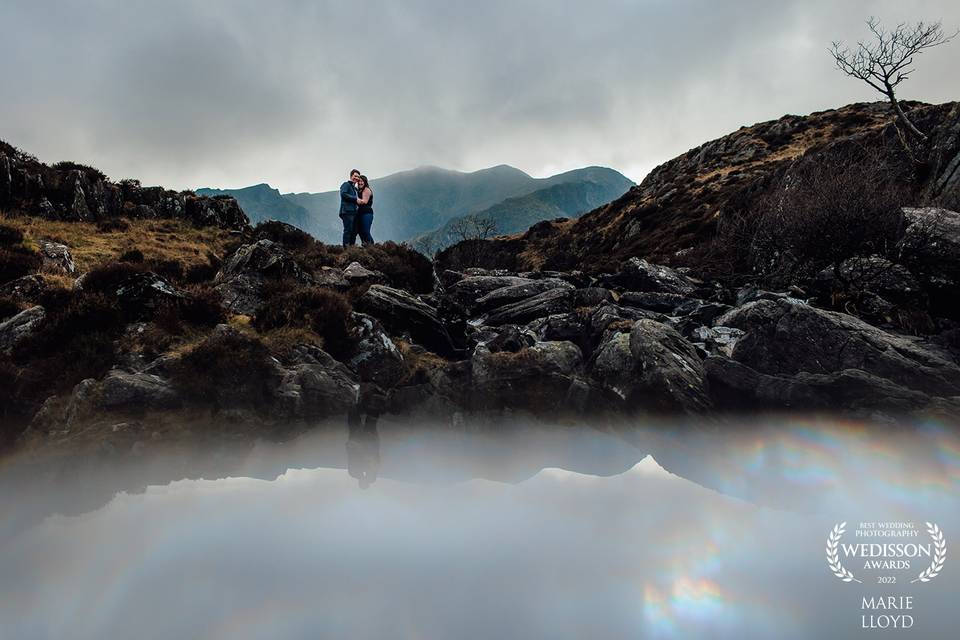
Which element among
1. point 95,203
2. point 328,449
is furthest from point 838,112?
point 95,203

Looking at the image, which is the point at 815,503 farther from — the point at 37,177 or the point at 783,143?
the point at 783,143

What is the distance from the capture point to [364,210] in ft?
73.5

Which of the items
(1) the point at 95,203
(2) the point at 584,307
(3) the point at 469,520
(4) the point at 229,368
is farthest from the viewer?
(1) the point at 95,203

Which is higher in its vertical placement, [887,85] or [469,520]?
[887,85]

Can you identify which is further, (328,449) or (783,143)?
(783,143)

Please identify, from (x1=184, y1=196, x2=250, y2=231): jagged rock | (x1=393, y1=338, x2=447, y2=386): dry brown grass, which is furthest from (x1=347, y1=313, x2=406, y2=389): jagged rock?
(x1=184, y1=196, x2=250, y2=231): jagged rock

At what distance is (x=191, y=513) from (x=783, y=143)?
79.3 metres

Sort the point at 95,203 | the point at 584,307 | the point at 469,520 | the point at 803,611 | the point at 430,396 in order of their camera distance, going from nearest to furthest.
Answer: the point at 803,611 → the point at 469,520 → the point at 430,396 → the point at 584,307 → the point at 95,203

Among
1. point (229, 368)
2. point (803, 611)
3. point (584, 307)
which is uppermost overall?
point (584, 307)

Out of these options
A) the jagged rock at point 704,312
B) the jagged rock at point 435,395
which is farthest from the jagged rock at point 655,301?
the jagged rock at point 435,395

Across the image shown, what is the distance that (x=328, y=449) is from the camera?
8.23m

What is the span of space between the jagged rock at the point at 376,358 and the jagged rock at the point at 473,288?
545 centimetres

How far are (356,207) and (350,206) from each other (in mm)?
422

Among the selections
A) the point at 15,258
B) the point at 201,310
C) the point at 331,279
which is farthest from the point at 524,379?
the point at 15,258
